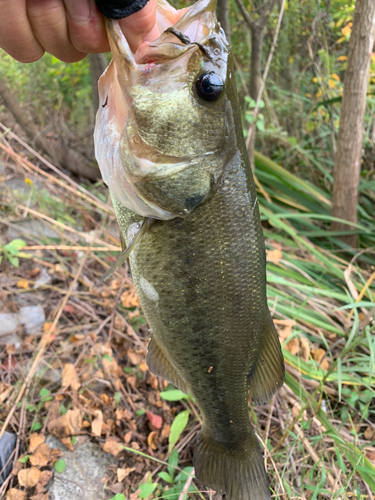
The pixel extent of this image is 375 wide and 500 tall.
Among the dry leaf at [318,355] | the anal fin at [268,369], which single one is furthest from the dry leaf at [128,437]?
the dry leaf at [318,355]

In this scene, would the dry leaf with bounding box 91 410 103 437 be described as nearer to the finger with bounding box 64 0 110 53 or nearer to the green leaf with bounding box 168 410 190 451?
the green leaf with bounding box 168 410 190 451

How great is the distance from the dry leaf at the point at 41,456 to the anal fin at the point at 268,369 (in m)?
1.17

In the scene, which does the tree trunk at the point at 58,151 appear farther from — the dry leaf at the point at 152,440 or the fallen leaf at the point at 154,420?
the dry leaf at the point at 152,440

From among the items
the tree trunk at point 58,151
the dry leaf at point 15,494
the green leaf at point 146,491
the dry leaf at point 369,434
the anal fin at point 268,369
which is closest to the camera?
the anal fin at point 268,369

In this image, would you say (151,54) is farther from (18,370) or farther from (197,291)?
(18,370)

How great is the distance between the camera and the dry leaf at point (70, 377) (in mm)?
1964

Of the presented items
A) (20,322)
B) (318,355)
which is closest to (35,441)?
(20,322)

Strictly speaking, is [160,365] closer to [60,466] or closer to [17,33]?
[60,466]

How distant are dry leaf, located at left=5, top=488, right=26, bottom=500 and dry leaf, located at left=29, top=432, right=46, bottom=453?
7.0 inches

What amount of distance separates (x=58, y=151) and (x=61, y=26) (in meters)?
3.34

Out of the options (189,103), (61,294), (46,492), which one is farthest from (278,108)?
(46,492)

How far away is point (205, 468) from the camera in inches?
53.0

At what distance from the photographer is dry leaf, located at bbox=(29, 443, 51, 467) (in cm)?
167

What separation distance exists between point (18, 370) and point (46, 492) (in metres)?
0.74
